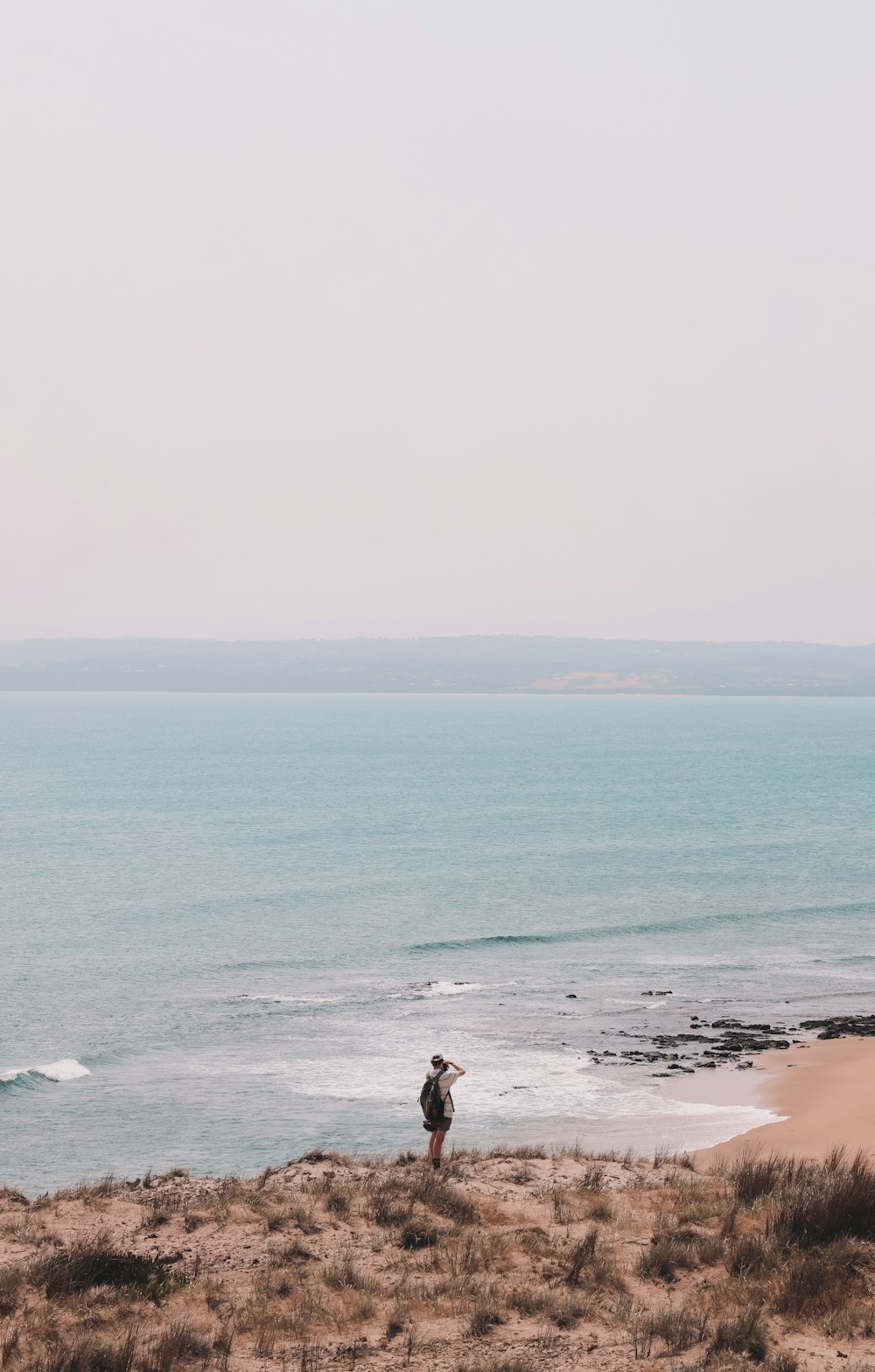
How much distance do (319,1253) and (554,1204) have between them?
10.2 ft

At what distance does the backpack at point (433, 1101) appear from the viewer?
17.2 meters

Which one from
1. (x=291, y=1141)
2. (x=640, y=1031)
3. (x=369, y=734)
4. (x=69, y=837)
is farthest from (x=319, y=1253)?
(x=369, y=734)

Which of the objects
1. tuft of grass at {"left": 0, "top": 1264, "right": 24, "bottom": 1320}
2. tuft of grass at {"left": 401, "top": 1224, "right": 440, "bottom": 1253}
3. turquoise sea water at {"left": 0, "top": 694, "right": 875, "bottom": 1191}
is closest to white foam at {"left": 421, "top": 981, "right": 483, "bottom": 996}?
turquoise sea water at {"left": 0, "top": 694, "right": 875, "bottom": 1191}

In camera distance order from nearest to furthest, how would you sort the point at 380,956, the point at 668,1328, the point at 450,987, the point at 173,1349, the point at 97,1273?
the point at 173,1349
the point at 668,1328
the point at 97,1273
the point at 450,987
the point at 380,956

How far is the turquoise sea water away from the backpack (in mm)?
8127

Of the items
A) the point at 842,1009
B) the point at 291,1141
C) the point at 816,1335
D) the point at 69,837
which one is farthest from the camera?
the point at 69,837

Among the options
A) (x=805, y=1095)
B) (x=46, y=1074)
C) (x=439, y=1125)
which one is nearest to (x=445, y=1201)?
(x=439, y=1125)

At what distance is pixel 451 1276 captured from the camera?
11.6 metres

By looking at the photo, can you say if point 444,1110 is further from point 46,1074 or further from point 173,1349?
point 46,1074

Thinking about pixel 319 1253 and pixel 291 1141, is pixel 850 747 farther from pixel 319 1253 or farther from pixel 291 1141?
pixel 319 1253

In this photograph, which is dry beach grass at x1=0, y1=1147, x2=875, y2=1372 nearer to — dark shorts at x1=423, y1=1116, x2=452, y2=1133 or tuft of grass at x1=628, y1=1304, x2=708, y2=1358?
tuft of grass at x1=628, y1=1304, x2=708, y2=1358

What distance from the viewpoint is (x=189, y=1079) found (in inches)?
1194

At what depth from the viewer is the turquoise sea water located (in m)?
27.3

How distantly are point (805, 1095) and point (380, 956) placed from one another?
19641 millimetres
